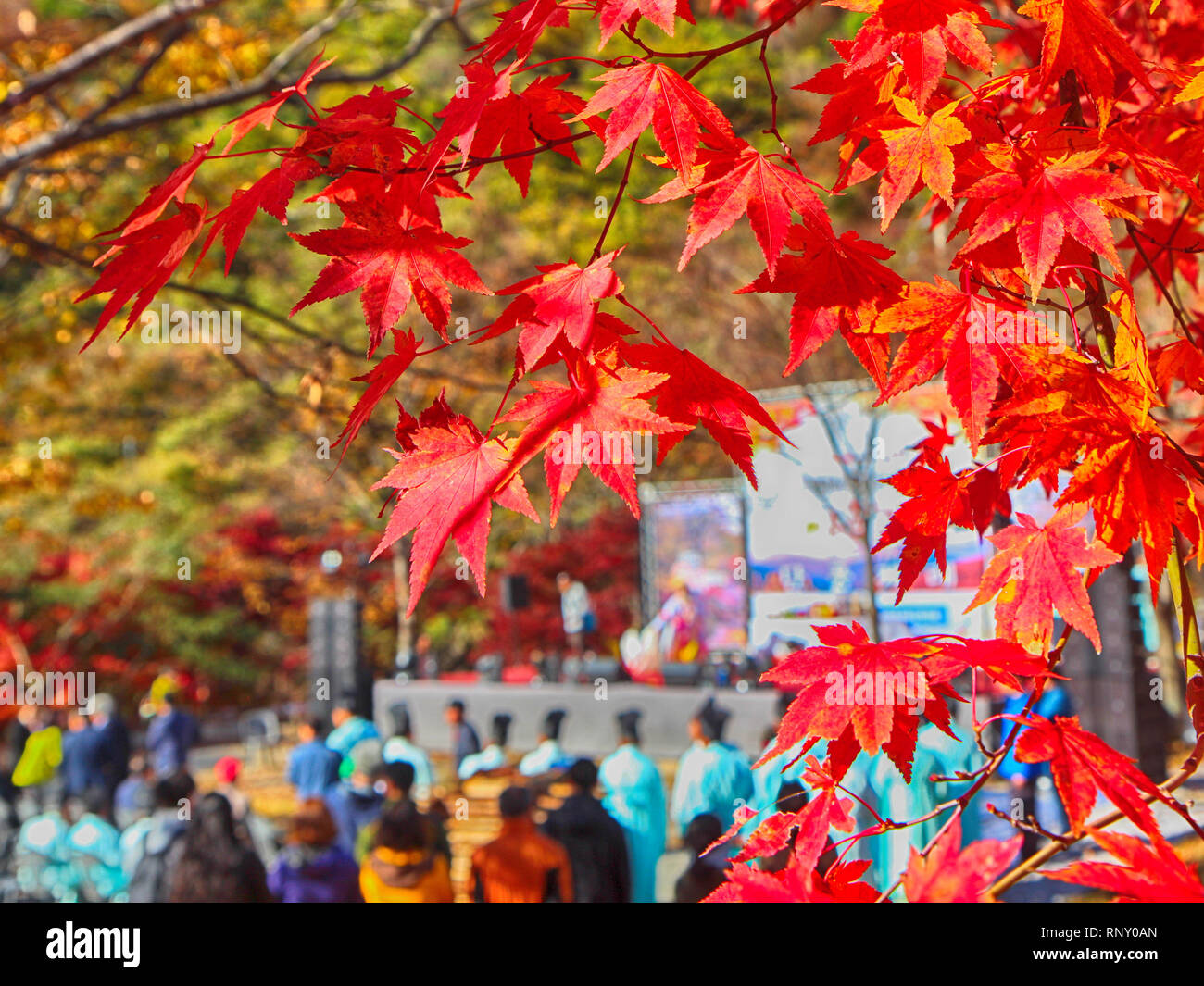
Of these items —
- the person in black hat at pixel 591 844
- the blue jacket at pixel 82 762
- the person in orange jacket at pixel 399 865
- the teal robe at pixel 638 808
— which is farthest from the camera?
the blue jacket at pixel 82 762

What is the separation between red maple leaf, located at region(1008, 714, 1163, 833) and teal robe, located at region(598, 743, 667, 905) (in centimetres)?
336

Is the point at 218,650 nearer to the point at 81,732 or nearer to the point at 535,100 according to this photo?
the point at 81,732

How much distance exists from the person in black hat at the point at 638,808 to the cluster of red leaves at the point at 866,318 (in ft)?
10.7

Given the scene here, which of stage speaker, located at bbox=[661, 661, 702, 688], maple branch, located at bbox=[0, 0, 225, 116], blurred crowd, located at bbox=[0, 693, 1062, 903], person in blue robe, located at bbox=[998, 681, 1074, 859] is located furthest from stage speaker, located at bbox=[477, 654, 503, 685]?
maple branch, located at bbox=[0, 0, 225, 116]

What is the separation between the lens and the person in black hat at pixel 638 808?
13.9 ft

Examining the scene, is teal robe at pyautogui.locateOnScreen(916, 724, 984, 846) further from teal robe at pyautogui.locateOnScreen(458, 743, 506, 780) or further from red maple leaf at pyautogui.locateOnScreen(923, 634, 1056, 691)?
red maple leaf at pyautogui.locateOnScreen(923, 634, 1056, 691)

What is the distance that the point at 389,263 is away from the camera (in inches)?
42.5

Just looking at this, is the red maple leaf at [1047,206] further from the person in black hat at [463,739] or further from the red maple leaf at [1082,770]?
the person in black hat at [463,739]

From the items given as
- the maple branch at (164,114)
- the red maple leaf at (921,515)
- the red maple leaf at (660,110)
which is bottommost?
the red maple leaf at (921,515)

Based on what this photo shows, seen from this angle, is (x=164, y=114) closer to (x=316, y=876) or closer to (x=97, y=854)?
(x=316, y=876)

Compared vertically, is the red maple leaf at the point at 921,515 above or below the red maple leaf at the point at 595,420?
below

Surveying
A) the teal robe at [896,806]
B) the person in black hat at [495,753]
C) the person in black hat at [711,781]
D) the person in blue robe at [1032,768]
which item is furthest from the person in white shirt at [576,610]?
the teal robe at [896,806]

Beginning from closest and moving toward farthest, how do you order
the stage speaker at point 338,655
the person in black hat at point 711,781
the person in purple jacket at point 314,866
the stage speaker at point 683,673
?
the person in purple jacket at point 314,866, the person in black hat at point 711,781, the stage speaker at point 338,655, the stage speaker at point 683,673

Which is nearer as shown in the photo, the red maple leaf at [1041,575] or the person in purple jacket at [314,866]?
the red maple leaf at [1041,575]
